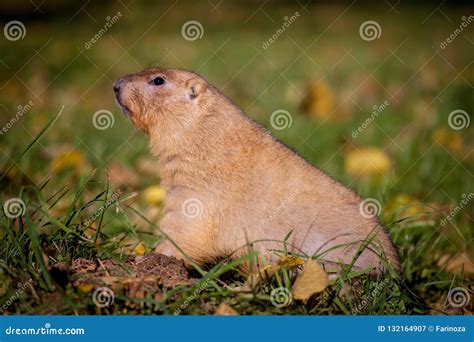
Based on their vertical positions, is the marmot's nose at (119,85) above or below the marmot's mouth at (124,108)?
above

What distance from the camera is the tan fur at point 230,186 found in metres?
4.90

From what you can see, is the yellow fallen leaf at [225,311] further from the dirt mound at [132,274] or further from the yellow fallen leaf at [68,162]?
the yellow fallen leaf at [68,162]

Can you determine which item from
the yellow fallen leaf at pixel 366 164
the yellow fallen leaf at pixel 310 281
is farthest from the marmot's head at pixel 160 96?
the yellow fallen leaf at pixel 366 164

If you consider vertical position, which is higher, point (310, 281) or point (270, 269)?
point (310, 281)

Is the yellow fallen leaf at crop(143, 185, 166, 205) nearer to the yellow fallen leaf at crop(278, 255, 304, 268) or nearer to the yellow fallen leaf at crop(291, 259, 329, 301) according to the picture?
the yellow fallen leaf at crop(278, 255, 304, 268)

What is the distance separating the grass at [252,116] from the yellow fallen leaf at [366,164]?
0.08 meters

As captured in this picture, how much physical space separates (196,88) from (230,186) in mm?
1015

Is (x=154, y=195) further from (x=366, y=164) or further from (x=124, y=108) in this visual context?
(x=366, y=164)

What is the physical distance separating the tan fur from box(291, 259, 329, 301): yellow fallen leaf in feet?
1.65

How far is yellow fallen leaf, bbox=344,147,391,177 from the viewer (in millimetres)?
7934

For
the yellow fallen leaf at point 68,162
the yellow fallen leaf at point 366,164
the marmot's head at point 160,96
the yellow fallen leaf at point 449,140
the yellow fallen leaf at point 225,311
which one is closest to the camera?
the yellow fallen leaf at point 225,311

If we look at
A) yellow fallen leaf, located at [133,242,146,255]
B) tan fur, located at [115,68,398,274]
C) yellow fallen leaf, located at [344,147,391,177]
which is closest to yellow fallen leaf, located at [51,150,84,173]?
tan fur, located at [115,68,398,274]

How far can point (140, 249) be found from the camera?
17.4 ft

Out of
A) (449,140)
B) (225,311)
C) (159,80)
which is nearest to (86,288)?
(225,311)
